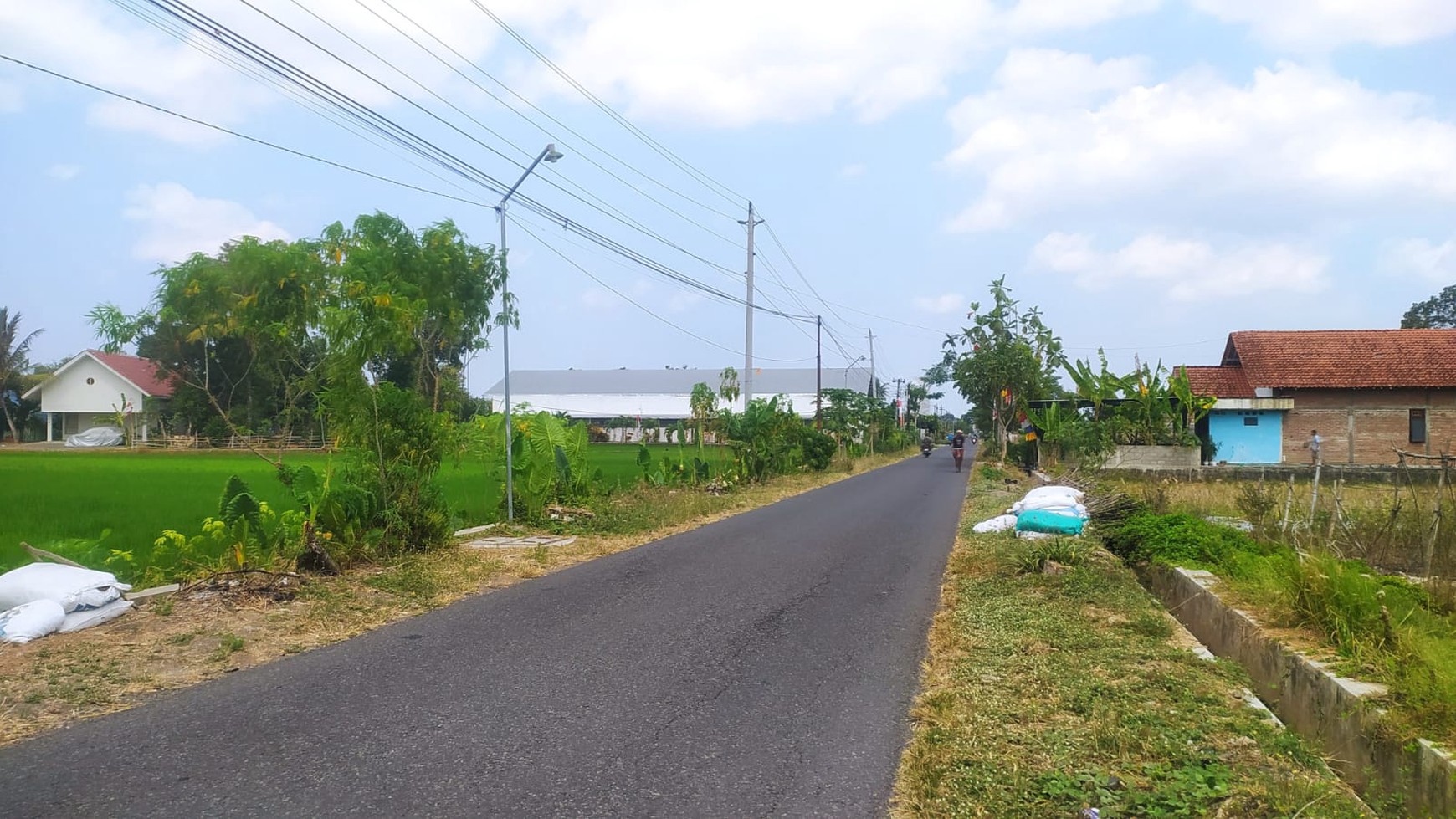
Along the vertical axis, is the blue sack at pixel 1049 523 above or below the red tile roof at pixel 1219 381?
below

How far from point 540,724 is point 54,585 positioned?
4493 mm

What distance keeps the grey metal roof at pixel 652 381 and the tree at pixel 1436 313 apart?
41.1 metres

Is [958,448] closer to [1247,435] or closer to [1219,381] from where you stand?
[1219,381]

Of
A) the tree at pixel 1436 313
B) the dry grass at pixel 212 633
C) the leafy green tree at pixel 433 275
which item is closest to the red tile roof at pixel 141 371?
the leafy green tree at pixel 433 275

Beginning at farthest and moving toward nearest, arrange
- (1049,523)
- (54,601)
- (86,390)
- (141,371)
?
1. (141,371)
2. (86,390)
3. (1049,523)
4. (54,601)

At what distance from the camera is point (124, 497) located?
16.7m

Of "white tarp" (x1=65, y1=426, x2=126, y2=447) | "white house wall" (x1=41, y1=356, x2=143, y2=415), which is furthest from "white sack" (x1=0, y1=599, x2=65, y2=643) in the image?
"white house wall" (x1=41, y1=356, x2=143, y2=415)

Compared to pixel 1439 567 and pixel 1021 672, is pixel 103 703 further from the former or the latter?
pixel 1439 567

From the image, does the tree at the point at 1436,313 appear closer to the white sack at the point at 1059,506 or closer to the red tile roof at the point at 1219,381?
the red tile roof at the point at 1219,381

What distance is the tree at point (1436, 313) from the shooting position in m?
70.4

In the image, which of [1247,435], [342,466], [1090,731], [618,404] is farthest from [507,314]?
[618,404]

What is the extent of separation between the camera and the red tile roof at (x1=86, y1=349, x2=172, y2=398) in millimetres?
52688

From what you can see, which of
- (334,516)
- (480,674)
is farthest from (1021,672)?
(334,516)

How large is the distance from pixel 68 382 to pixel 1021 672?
6022 centimetres
